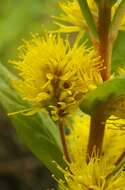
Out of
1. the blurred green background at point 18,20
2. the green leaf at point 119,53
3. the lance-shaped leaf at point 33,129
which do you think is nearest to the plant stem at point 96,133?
the lance-shaped leaf at point 33,129

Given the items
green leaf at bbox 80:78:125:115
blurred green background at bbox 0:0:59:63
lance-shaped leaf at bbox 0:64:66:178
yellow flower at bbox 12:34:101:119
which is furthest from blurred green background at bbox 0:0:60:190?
green leaf at bbox 80:78:125:115

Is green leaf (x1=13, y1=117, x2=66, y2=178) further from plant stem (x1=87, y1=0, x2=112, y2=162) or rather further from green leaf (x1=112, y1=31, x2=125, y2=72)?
green leaf (x1=112, y1=31, x2=125, y2=72)

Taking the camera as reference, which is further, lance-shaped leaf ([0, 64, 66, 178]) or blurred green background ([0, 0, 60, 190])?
blurred green background ([0, 0, 60, 190])

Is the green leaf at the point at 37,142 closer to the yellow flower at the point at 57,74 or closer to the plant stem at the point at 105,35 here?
the yellow flower at the point at 57,74

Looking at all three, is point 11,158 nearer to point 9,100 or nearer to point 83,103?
point 9,100

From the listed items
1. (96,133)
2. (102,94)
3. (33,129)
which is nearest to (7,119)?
(33,129)

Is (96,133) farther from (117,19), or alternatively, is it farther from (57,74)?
(117,19)

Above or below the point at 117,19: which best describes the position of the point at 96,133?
below

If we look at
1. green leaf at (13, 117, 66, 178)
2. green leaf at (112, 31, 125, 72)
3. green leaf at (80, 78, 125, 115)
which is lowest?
green leaf at (13, 117, 66, 178)
